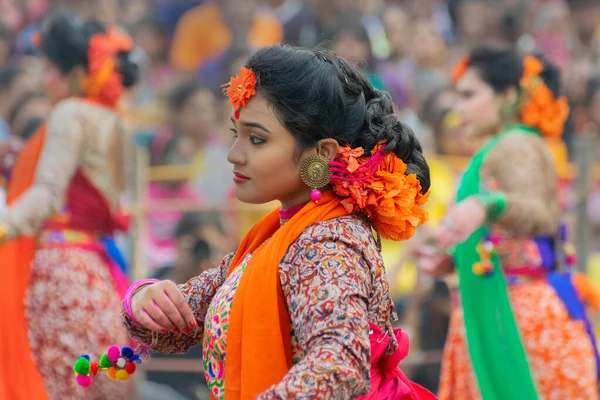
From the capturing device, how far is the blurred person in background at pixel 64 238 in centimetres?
452

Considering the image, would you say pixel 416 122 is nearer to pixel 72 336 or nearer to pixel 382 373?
pixel 72 336

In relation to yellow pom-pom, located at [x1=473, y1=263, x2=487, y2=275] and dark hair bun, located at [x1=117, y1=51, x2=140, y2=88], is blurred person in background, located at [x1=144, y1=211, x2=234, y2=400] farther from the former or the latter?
yellow pom-pom, located at [x1=473, y1=263, x2=487, y2=275]

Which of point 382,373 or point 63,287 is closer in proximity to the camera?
point 382,373

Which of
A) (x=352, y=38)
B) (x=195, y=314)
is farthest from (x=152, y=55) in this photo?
(x=195, y=314)

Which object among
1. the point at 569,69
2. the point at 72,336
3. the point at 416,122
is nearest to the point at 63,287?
the point at 72,336

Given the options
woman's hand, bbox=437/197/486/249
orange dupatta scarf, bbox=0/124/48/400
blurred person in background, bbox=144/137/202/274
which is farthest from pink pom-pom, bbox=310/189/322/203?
blurred person in background, bbox=144/137/202/274

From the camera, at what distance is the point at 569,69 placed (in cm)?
940

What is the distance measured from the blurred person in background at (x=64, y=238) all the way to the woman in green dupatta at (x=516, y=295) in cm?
158

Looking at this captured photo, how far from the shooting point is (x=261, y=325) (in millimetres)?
2430

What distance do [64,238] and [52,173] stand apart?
0.36 m

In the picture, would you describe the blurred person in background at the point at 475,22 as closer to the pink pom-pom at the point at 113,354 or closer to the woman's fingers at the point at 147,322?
the pink pom-pom at the point at 113,354

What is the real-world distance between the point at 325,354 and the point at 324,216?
0.45 metres

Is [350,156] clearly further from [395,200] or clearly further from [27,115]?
[27,115]

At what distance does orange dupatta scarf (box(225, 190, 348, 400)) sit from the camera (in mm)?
2420
